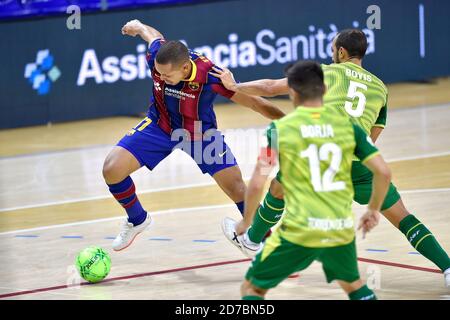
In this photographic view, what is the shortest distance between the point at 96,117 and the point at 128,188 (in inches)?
413

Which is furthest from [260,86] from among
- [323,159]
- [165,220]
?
[165,220]

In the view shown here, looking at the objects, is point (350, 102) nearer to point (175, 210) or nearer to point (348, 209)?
point (348, 209)

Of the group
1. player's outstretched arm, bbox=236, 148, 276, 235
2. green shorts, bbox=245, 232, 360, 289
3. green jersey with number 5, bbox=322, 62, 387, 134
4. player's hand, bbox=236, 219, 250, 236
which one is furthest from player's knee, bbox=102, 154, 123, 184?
green shorts, bbox=245, 232, 360, 289

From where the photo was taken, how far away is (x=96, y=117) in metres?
20.8

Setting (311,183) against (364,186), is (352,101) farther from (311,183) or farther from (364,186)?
(311,183)

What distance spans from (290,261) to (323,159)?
73 cm

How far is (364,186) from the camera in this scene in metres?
9.28

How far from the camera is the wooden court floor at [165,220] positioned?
9625 millimetres

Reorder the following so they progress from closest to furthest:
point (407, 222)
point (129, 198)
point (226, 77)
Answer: point (407, 222) < point (226, 77) < point (129, 198)

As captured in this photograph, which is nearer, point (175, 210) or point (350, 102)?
point (350, 102)

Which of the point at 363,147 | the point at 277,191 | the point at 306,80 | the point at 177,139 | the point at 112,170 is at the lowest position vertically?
the point at 277,191

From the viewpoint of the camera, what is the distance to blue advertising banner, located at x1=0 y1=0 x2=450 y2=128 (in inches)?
774
